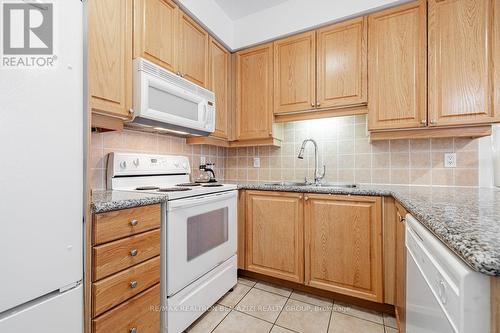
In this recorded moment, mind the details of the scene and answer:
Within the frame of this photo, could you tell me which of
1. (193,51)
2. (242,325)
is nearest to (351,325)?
(242,325)

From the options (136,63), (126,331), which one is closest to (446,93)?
(136,63)

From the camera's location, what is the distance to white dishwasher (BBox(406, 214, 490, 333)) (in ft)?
1.49

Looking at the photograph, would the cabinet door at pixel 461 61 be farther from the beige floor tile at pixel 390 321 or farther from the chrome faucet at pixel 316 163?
the beige floor tile at pixel 390 321

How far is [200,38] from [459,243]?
219 cm

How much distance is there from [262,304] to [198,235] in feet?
2.51

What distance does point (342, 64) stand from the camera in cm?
195

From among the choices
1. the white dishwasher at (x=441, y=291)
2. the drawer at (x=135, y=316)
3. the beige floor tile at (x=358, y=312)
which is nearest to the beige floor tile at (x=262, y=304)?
the beige floor tile at (x=358, y=312)

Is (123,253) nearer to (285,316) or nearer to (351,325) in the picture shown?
(285,316)

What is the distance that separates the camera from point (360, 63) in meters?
1.89

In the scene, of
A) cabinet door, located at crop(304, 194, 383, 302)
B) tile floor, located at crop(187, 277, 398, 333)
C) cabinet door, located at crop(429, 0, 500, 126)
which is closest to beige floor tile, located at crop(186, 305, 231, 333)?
tile floor, located at crop(187, 277, 398, 333)

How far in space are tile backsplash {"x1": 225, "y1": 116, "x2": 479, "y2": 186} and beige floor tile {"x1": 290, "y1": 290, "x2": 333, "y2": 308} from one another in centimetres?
105

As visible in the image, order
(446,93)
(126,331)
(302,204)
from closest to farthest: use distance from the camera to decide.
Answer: (126,331), (446,93), (302,204)

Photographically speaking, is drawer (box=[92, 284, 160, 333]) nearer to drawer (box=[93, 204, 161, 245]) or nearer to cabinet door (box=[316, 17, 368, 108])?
drawer (box=[93, 204, 161, 245])

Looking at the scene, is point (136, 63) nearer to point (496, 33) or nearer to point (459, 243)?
point (459, 243)
